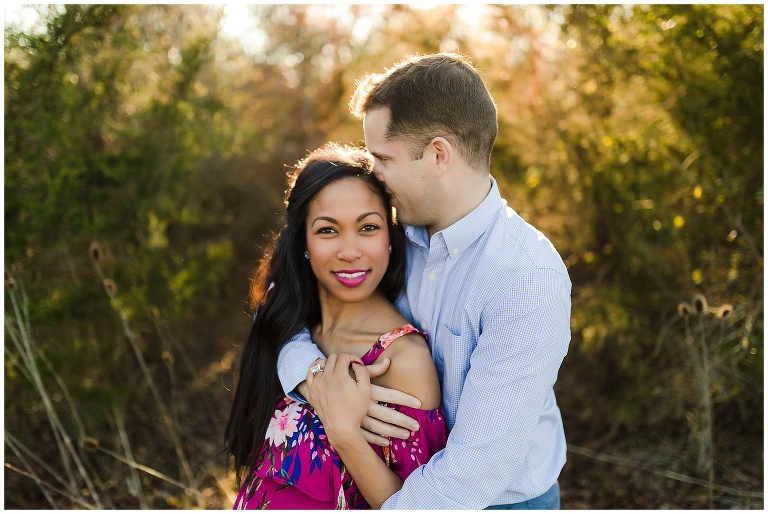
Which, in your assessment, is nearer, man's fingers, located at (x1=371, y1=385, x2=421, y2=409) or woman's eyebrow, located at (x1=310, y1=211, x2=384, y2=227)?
man's fingers, located at (x1=371, y1=385, x2=421, y2=409)

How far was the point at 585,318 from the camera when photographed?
4023 millimetres

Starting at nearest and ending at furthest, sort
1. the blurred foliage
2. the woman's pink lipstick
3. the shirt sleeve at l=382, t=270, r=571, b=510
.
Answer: the shirt sleeve at l=382, t=270, r=571, b=510 < the woman's pink lipstick < the blurred foliage

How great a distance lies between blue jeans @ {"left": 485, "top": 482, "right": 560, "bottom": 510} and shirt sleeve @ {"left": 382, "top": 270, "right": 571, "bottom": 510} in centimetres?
24

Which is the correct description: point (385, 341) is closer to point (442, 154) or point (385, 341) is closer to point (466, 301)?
point (466, 301)

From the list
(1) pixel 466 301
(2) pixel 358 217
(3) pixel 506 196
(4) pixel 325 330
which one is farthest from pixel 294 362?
(3) pixel 506 196

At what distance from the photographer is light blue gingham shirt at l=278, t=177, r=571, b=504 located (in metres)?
1.96

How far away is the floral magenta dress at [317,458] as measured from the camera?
2.20 metres

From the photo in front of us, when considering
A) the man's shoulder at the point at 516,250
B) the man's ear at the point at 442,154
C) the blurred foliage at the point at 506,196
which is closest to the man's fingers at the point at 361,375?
the man's shoulder at the point at 516,250

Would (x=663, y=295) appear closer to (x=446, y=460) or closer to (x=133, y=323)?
(x=446, y=460)

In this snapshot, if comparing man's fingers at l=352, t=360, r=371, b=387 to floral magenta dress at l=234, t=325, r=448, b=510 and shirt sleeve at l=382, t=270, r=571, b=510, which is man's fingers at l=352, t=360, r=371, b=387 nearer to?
floral magenta dress at l=234, t=325, r=448, b=510

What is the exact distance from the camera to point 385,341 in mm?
2316

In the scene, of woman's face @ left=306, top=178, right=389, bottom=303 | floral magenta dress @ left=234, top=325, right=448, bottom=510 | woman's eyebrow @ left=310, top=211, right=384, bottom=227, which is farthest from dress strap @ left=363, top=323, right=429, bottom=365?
woman's eyebrow @ left=310, top=211, right=384, bottom=227

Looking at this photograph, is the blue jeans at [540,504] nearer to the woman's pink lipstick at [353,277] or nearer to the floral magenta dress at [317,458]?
the floral magenta dress at [317,458]

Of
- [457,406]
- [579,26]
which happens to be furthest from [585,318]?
[457,406]
